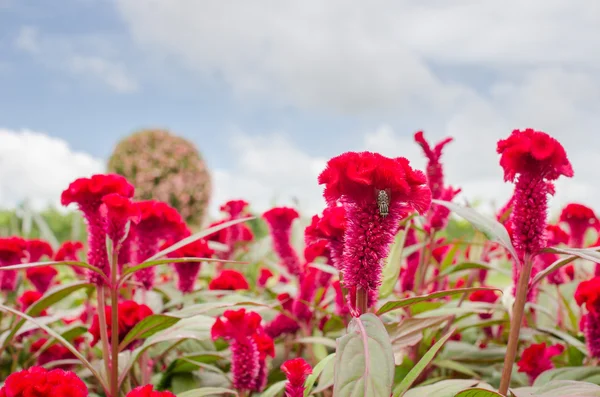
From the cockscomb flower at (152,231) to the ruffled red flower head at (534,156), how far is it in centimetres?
92

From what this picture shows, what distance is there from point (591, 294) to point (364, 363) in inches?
36.9

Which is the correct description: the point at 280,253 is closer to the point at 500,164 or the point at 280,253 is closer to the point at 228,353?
the point at 228,353

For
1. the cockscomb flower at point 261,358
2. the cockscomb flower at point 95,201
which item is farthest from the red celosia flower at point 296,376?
the cockscomb flower at point 95,201

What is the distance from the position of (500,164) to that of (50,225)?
457 inches

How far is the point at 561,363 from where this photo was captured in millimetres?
1923

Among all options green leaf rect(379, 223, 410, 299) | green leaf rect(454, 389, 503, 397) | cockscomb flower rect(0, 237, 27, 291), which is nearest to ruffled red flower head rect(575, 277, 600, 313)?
green leaf rect(379, 223, 410, 299)

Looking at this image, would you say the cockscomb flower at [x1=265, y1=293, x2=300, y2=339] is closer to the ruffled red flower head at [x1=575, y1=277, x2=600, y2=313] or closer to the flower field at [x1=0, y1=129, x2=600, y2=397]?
the flower field at [x1=0, y1=129, x2=600, y2=397]

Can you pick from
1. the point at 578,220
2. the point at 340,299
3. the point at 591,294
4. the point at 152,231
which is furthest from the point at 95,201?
the point at 578,220

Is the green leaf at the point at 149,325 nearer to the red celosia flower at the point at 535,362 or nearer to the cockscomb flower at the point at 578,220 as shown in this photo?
the red celosia flower at the point at 535,362

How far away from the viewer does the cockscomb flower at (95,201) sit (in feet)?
4.68

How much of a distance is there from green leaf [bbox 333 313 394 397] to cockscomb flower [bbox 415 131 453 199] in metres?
0.83

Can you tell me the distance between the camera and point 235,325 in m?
1.49

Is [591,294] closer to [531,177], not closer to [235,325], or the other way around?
[531,177]

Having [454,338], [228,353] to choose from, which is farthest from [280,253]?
[454,338]
